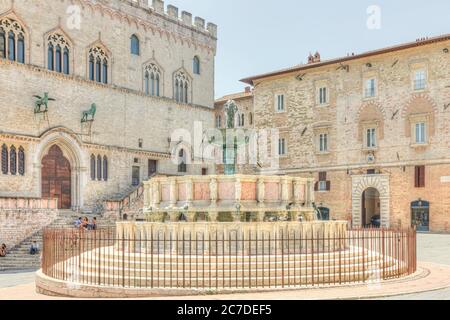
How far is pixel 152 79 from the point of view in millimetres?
33219

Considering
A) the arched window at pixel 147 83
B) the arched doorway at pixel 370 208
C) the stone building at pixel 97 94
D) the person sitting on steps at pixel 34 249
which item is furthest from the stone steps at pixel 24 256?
the arched doorway at pixel 370 208

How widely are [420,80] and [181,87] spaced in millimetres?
14905

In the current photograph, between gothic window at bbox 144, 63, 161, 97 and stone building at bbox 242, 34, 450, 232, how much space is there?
24.4 ft

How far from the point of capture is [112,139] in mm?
30203

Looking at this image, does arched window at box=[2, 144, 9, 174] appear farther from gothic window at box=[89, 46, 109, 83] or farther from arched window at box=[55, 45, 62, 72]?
gothic window at box=[89, 46, 109, 83]

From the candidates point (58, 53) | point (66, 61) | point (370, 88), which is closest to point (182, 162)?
point (66, 61)

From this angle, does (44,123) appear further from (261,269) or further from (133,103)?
(261,269)

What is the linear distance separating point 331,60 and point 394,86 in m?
4.48

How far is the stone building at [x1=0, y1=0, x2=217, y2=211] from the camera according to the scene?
83.7 ft

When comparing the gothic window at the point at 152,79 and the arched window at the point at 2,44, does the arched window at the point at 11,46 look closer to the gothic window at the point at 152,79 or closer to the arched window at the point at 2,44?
the arched window at the point at 2,44

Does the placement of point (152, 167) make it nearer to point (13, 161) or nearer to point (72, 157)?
point (72, 157)

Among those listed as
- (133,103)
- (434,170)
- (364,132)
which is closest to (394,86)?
(364,132)

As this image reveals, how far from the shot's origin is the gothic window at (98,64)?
29.5 meters

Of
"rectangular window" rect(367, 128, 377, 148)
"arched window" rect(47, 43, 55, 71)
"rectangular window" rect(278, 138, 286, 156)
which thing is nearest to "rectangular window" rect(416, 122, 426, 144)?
"rectangular window" rect(367, 128, 377, 148)
